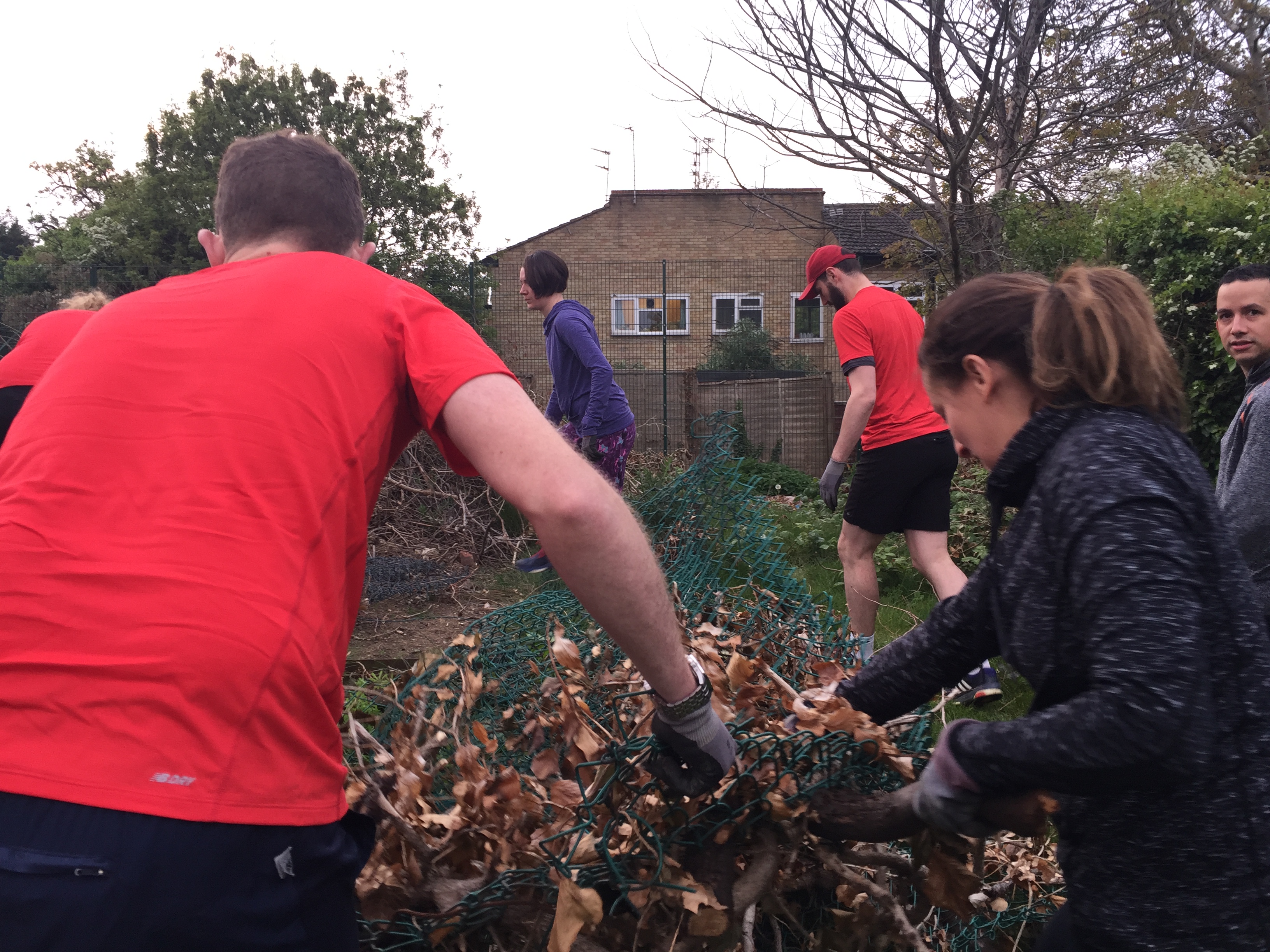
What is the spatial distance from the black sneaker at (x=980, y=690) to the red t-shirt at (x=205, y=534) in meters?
2.92

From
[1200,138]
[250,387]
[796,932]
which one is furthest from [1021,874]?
[1200,138]

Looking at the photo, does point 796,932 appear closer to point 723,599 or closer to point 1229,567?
point 1229,567

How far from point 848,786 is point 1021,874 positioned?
3.11 feet

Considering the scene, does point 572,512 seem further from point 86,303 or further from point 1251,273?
point 86,303

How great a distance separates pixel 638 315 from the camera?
1666cm

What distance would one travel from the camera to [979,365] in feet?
4.70

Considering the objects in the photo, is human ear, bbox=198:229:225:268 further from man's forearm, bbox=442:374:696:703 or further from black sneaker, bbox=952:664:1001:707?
black sneaker, bbox=952:664:1001:707

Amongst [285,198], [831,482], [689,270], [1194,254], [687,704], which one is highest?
[689,270]

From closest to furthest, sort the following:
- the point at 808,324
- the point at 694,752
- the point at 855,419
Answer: the point at 694,752 < the point at 855,419 < the point at 808,324

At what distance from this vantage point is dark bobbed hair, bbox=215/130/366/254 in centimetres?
158

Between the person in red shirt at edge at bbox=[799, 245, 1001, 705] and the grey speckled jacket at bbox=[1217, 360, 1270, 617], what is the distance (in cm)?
127

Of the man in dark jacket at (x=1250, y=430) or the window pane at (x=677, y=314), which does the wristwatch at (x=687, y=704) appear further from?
the window pane at (x=677, y=314)

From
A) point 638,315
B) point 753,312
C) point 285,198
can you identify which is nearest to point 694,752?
point 285,198

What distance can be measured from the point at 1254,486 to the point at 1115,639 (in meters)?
2.12
